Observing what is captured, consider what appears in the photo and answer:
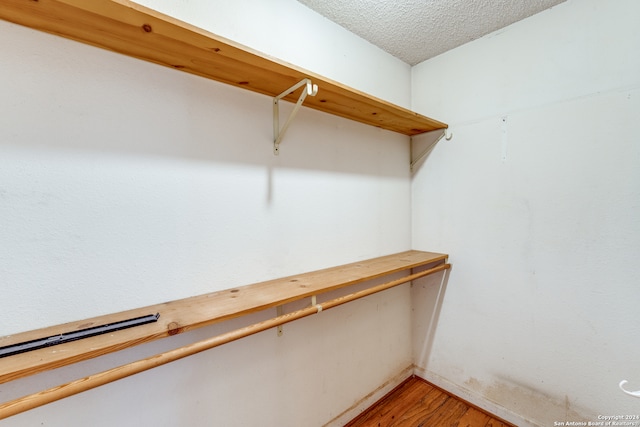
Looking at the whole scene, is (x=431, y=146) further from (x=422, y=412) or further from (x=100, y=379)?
(x=100, y=379)

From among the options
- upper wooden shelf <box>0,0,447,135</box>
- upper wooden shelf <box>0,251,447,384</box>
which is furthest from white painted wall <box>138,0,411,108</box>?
upper wooden shelf <box>0,251,447,384</box>

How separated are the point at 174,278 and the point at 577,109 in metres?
2.02

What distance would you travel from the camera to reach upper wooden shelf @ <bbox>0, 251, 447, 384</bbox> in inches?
25.1

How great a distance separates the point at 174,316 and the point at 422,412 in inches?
64.2

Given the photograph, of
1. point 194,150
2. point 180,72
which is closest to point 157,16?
point 180,72

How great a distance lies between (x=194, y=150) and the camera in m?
1.08

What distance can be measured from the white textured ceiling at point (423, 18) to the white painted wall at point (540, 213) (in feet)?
0.30

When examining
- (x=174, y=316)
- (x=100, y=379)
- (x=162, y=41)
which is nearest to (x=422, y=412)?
(x=174, y=316)

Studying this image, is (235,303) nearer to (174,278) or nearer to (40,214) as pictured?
(174,278)

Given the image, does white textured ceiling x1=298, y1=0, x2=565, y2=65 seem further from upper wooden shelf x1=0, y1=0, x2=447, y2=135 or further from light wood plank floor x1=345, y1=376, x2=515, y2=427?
light wood plank floor x1=345, y1=376, x2=515, y2=427

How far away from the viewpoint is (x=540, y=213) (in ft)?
4.90

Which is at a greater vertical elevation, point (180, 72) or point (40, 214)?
point (180, 72)

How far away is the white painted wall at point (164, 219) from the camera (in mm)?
796

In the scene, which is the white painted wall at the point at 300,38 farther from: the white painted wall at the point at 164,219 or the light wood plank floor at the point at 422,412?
the light wood plank floor at the point at 422,412
